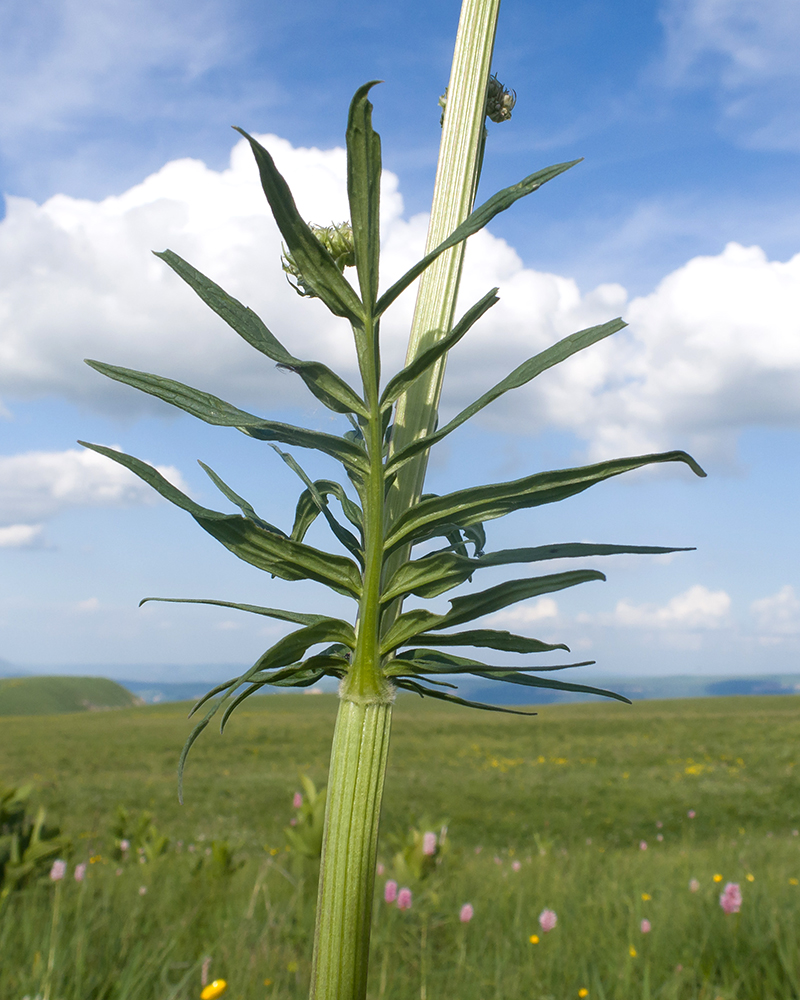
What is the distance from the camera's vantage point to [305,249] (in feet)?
2.40

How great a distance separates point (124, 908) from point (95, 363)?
3825mm

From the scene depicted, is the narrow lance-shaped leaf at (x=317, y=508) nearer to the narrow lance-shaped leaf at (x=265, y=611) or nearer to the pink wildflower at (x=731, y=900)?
the narrow lance-shaped leaf at (x=265, y=611)

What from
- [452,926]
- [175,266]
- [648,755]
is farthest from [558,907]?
[648,755]

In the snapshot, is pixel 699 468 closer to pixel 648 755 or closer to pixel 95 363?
pixel 95 363

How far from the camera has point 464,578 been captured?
789 mm

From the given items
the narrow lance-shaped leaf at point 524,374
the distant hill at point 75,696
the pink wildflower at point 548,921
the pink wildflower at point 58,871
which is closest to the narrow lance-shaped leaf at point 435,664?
the narrow lance-shaped leaf at point 524,374

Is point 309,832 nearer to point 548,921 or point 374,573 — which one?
point 548,921

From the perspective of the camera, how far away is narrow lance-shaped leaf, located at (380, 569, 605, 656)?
77 cm

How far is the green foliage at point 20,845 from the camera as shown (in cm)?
379

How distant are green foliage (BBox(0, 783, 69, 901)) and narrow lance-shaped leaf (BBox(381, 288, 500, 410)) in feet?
13.1

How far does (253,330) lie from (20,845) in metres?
4.16

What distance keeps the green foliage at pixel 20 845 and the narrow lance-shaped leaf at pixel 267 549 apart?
12.5ft

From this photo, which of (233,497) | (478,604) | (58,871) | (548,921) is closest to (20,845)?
(58,871)

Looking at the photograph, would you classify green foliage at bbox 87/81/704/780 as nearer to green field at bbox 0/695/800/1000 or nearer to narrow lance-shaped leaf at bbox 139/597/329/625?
narrow lance-shaped leaf at bbox 139/597/329/625
